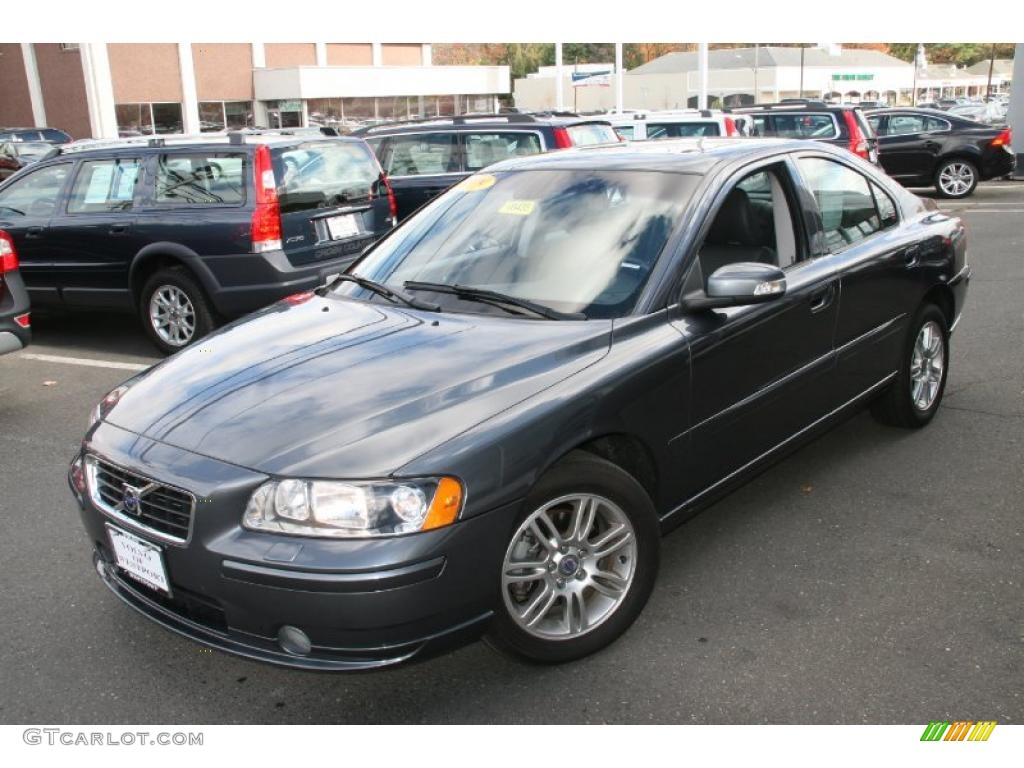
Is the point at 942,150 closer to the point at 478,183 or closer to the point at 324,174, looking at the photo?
the point at 324,174

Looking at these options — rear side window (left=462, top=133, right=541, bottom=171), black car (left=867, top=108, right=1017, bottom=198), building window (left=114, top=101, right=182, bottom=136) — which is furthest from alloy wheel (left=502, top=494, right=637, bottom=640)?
building window (left=114, top=101, right=182, bottom=136)

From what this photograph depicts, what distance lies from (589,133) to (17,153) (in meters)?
16.9

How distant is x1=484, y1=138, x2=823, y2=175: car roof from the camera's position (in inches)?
151

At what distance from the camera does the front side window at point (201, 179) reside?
7.16 metres

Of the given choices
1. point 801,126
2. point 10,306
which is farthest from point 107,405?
point 801,126

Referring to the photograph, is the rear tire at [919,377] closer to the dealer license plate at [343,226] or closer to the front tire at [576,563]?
the front tire at [576,563]

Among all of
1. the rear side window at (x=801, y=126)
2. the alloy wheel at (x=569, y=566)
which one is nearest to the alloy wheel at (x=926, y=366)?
the alloy wheel at (x=569, y=566)

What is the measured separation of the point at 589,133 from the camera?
10.4 m

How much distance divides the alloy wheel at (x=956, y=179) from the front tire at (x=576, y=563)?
16.5 metres

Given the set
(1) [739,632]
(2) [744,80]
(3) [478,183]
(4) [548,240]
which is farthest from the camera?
(2) [744,80]

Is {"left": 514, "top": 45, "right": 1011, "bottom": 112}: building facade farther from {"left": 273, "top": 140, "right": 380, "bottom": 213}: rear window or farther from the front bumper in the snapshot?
the front bumper

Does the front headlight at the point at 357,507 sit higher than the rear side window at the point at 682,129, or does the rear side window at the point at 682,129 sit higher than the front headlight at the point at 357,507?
the rear side window at the point at 682,129

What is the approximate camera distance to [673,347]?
3334 millimetres

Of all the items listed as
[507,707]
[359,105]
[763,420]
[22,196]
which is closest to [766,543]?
[763,420]
